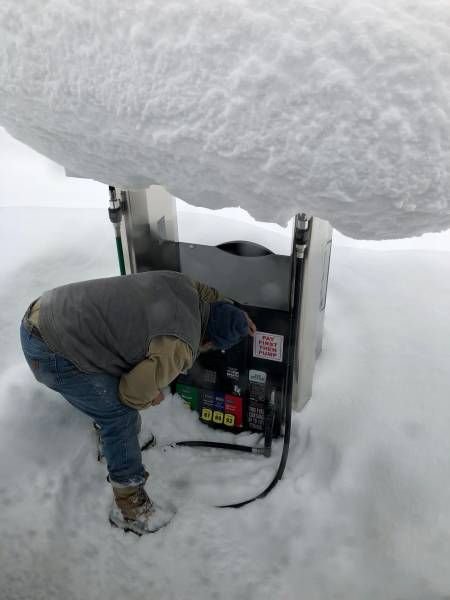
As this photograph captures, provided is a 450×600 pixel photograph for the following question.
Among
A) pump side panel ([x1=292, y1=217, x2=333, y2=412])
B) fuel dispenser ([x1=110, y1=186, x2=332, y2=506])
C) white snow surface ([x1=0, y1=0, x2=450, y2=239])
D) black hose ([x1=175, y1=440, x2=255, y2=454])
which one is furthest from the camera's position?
black hose ([x1=175, y1=440, x2=255, y2=454])

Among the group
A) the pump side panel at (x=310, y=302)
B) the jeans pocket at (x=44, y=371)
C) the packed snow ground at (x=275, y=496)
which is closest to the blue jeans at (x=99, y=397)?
the jeans pocket at (x=44, y=371)

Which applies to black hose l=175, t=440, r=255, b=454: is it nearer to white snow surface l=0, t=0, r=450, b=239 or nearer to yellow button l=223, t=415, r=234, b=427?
yellow button l=223, t=415, r=234, b=427

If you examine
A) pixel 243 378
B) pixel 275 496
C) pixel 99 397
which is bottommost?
pixel 275 496

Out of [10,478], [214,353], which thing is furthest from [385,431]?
[10,478]

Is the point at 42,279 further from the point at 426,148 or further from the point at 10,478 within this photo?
the point at 426,148

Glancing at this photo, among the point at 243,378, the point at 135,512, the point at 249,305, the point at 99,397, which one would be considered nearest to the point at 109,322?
the point at 99,397

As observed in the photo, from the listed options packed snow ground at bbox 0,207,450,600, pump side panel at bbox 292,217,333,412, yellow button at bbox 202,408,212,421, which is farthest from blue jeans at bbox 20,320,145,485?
pump side panel at bbox 292,217,333,412

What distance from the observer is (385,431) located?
5.79ft

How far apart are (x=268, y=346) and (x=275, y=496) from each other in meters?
0.56

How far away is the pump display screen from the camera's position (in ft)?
5.40

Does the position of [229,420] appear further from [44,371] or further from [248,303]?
[44,371]

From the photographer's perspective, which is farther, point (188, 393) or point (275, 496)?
point (188, 393)

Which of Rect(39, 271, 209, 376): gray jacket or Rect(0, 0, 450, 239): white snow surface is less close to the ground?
Rect(0, 0, 450, 239): white snow surface

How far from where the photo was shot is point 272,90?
0.75 metres
